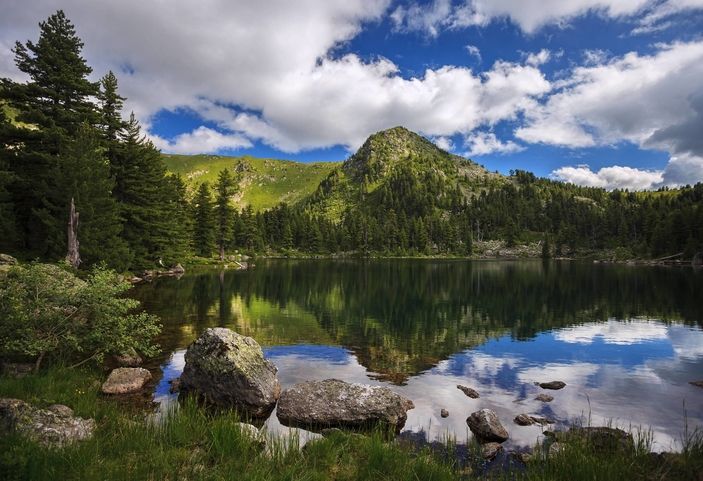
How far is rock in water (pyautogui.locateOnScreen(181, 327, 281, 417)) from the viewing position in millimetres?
16469

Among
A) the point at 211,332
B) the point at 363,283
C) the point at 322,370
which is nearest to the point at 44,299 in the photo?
→ the point at 211,332

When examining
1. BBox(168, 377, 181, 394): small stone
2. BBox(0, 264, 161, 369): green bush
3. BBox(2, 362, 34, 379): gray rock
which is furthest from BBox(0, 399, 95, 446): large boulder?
BBox(168, 377, 181, 394): small stone

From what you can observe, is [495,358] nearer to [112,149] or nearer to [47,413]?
[47,413]

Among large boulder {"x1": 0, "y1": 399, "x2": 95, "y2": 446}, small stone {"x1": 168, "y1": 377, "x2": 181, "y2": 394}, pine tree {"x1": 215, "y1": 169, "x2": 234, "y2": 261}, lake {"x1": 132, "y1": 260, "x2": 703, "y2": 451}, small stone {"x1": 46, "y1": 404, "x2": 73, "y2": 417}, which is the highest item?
pine tree {"x1": 215, "y1": 169, "x2": 234, "y2": 261}

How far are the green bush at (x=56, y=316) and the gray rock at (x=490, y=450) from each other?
14107mm

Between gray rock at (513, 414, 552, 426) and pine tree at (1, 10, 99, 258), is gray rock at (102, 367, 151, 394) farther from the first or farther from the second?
pine tree at (1, 10, 99, 258)

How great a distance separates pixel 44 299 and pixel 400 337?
22.2 m

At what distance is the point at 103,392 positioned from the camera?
1667 cm

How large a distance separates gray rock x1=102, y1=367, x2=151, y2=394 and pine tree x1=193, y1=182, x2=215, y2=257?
298 feet

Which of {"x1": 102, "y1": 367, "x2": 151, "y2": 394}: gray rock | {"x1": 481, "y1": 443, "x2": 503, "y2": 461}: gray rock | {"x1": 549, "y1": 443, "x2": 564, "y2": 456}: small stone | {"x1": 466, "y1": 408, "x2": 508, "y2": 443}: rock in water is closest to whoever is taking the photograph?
{"x1": 549, "y1": 443, "x2": 564, "y2": 456}: small stone

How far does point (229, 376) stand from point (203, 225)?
9687 cm

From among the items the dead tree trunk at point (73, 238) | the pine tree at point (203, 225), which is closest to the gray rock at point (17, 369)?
the dead tree trunk at point (73, 238)

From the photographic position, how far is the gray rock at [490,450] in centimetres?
1273

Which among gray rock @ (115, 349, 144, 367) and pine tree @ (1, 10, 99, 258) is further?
pine tree @ (1, 10, 99, 258)
